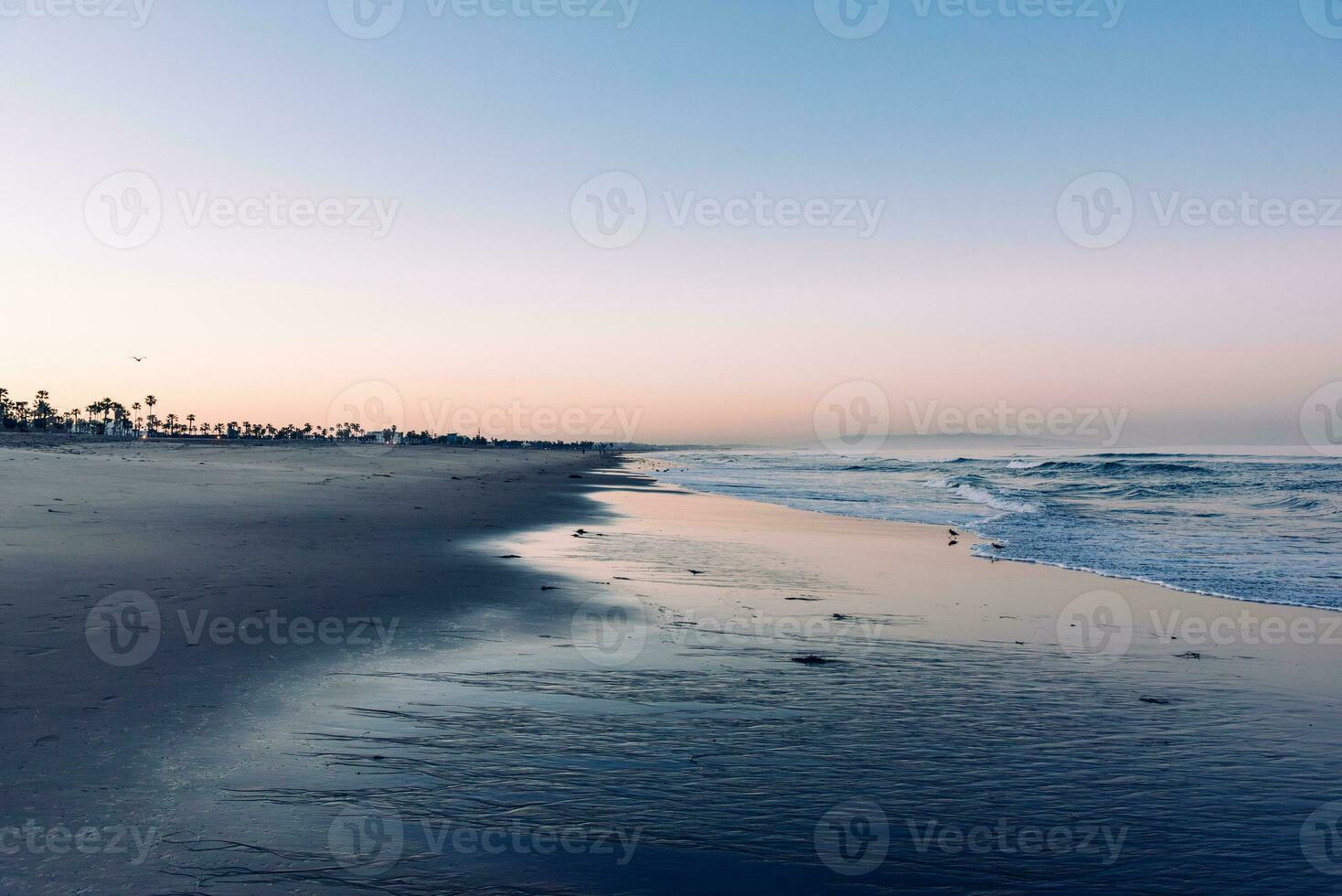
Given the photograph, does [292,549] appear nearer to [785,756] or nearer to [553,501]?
[785,756]

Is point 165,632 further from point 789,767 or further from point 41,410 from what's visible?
point 41,410

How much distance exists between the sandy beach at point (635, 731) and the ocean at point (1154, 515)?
2.74 m

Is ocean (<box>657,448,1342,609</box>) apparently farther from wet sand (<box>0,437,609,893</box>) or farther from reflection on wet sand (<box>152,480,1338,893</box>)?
wet sand (<box>0,437,609,893</box>)

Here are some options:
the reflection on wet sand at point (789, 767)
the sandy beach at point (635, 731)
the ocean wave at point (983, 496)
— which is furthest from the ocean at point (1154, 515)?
the reflection on wet sand at point (789, 767)

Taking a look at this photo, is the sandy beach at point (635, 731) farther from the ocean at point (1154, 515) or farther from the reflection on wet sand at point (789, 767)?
the ocean at point (1154, 515)

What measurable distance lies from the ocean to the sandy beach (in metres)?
2.74

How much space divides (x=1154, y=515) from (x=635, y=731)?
25.4 meters

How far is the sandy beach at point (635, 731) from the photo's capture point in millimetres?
4016

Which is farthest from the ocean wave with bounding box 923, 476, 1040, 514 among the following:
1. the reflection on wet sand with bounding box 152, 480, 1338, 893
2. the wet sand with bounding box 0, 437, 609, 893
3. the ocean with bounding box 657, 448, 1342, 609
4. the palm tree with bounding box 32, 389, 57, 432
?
the palm tree with bounding box 32, 389, 57, 432

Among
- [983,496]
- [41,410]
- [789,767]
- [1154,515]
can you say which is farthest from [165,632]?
[41,410]

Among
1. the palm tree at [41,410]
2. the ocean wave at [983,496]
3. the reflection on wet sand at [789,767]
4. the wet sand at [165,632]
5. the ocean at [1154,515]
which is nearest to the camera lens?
the reflection on wet sand at [789,767]

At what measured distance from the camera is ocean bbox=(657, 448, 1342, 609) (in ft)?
46.0

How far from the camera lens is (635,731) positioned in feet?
18.8

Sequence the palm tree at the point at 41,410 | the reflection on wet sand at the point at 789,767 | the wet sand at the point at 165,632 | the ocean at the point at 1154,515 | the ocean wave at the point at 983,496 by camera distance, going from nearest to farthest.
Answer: the reflection on wet sand at the point at 789,767 → the wet sand at the point at 165,632 → the ocean at the point at 1154,515 → the ocean wave at the point at 983,496 → the palm tree at the point at 41,410
